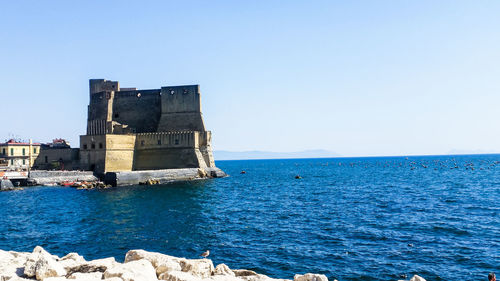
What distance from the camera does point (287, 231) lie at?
18.5m

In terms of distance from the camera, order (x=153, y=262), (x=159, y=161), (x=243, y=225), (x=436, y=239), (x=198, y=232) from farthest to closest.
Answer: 1. (x=159, y=161)
2. (x=243, y=225)
3. (x=198, y=232)
4. (x=436, y=239)
5. (x=153, y=262)

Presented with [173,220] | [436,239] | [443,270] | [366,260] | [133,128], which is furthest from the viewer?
[133,128]

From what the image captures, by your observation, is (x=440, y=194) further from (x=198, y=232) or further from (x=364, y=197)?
(x=198, y=232)

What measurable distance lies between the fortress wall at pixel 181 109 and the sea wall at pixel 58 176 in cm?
1198

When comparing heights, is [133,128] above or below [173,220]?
above

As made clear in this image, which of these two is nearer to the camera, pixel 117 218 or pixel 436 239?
pixel 436 239

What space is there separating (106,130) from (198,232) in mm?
35013

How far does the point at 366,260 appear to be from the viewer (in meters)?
13.7

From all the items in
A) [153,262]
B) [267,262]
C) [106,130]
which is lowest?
[267,262]

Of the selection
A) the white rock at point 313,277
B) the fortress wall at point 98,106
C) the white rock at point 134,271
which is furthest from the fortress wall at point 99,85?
the white rock at point 313,277

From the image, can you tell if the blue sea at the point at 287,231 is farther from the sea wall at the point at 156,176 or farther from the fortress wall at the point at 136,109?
the fortress wall at the point at 136,109

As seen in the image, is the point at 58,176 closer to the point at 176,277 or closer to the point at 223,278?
the point at 223,278

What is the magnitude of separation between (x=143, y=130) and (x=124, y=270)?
46.8 metres

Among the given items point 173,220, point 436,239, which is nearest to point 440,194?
point 436,239
